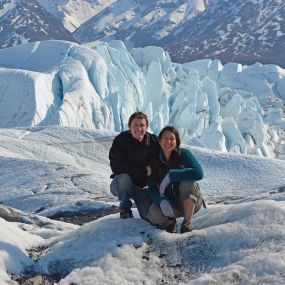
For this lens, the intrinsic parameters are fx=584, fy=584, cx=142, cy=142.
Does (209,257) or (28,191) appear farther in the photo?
(28,191)

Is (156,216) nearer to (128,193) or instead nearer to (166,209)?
(166,209)

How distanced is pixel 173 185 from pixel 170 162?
32 centimetres

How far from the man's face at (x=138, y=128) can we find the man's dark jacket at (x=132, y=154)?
0.10m

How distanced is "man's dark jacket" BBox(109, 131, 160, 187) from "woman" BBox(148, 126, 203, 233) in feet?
0.79

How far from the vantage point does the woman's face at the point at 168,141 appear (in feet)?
26.1

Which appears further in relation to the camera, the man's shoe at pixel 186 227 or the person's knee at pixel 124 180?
the person's knee at pixel 124 180

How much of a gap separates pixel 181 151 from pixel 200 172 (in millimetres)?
443

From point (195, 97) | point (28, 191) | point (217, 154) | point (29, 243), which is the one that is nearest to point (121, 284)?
point (29, 243)

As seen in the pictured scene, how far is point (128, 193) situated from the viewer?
8.51 m

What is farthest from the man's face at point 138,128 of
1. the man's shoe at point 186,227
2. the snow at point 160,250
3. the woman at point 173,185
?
the man's shoe at point 186,227

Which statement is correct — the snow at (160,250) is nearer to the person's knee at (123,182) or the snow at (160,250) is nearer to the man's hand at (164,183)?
the person's knee at (123,182)

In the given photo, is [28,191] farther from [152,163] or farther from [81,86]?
[81,86]

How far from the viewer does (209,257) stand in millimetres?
7059

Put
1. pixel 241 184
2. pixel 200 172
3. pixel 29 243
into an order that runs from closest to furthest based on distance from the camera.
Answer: pixel 200 172, pixel 29 243, pixel 241 184
